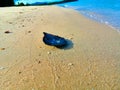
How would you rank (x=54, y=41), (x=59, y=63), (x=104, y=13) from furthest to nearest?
1. (x=104, y=13)
2. (x=54, y=41)
3. (x=59, y=63)

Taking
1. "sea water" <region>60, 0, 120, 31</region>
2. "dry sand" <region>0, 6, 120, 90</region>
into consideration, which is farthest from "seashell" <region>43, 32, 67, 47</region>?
"sea water" <region>60, 0, 120, 31</region>

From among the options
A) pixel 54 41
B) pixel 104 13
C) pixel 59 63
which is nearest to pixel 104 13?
pixel 104 13

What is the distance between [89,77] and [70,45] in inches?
88.9

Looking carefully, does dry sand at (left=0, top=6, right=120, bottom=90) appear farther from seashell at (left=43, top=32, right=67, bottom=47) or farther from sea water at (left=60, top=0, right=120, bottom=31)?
sea water at (left=60, top=0, right=120, bottom=31)

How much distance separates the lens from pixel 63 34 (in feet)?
28.3

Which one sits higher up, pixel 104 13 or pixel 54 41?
pixel 54 41

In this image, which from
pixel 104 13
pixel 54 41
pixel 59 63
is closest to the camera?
pixel 59 63

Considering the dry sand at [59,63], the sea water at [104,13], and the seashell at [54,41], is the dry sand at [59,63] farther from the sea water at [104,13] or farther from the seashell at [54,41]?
the sea water at [104,13]

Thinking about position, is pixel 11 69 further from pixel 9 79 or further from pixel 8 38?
pixel 8 38

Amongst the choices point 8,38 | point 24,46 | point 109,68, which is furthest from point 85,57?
point 8,38

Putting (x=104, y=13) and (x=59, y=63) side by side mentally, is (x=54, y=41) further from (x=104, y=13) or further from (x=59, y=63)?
(x=104, y=13)

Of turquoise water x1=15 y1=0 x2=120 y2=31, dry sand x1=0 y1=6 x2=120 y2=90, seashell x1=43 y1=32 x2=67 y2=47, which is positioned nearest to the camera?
dry sand x1=0 y1=6 x2=120 y2=90

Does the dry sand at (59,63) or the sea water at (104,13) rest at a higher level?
the dry sand at (59,63)

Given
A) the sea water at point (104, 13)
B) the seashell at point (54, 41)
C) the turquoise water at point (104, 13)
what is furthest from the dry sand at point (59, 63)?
the turquoise water at point (104, 13)
